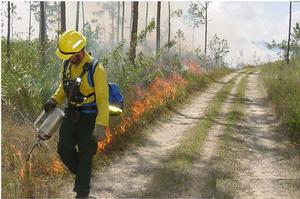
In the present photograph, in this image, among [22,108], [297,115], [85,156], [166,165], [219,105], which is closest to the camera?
[85,156]

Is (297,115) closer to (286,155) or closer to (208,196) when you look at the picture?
(286,155)

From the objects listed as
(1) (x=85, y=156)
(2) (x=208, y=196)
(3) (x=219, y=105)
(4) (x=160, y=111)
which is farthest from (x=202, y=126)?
(1) (x=85, y=156)

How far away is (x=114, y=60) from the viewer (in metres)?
11.4

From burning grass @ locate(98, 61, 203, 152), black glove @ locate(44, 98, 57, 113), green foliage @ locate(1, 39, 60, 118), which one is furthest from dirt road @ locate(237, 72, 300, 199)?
green foliage @ locate(1, 39, 60, 118)

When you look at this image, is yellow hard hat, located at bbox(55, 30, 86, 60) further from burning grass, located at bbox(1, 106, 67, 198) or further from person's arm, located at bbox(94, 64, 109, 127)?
burning grass, located at bbox(1, 106, 67, 198)

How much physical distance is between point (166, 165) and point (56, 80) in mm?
3649

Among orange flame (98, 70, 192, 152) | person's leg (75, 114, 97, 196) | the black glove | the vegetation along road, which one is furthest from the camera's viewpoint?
orange flame (98, 70, 192, 152)

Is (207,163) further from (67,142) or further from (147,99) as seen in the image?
(147,99)

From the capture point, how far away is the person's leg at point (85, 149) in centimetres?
505

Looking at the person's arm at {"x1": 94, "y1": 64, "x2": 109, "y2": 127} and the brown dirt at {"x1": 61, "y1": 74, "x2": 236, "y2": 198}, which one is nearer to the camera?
the person's arm at {"x1": 94, "y1": 64, "x2": 109, "y2": 127}

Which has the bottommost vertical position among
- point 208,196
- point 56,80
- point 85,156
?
point 208,196

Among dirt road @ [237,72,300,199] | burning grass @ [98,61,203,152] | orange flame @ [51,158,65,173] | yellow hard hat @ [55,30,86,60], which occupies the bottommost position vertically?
dirt road @ [237,72,300,199]

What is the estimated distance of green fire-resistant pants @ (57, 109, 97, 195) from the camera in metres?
5.05

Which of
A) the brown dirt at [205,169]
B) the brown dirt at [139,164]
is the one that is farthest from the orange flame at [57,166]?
the brown dirt at [205,169]
